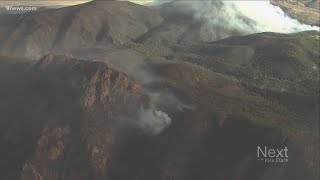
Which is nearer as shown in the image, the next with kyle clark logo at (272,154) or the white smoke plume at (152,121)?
the next with kyle clark logo at (272,154)

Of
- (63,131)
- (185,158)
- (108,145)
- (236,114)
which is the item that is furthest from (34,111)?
(236,114)

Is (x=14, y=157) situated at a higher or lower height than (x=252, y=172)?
lower

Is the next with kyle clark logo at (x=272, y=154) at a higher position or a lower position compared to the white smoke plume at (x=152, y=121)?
higher

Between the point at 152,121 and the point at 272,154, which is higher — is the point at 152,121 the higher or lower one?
the lower one

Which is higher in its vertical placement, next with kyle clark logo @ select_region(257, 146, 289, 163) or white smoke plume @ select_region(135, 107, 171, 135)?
next with kyle clark logo @ select_region(257, 146, 289, 163)

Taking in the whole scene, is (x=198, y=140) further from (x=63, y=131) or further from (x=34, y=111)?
(x=34, y=111)

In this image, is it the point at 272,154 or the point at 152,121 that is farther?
the point at 152,121

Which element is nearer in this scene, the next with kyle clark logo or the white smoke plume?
the next with kyle clark logo

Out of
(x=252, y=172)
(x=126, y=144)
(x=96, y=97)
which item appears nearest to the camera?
(x=252, y=172)
